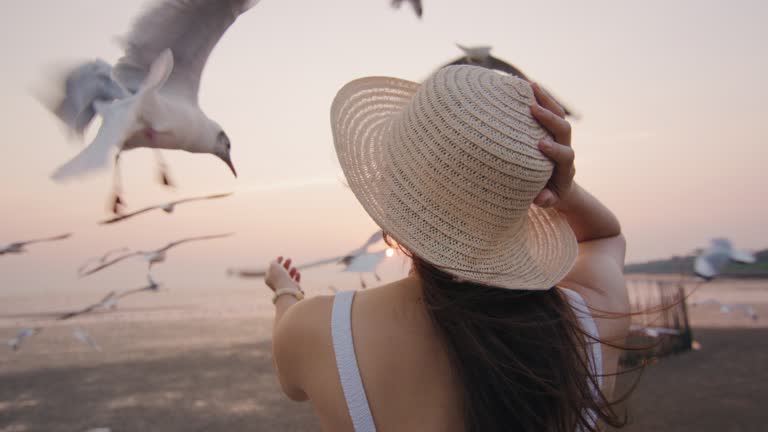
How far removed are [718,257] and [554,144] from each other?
4.03m

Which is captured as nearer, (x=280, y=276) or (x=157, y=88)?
(x=157, y=88)

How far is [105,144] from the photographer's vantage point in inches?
43.4

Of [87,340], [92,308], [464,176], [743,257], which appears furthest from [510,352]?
[87,340]

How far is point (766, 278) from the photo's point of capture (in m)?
21.2

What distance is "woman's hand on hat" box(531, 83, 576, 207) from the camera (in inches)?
41.8

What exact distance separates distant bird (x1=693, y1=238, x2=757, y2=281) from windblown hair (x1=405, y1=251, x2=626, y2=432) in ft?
10.5

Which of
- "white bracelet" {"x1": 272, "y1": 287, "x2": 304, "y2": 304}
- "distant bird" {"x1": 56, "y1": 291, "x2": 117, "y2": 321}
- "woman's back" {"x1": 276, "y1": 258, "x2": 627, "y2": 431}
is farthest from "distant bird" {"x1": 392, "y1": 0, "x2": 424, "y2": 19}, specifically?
"distant bird" {"x1": 56, "y1": 291, "x2": 117, "y2": 321}

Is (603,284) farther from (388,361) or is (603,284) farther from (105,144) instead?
(105,144)

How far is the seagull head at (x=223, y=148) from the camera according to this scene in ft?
4.80

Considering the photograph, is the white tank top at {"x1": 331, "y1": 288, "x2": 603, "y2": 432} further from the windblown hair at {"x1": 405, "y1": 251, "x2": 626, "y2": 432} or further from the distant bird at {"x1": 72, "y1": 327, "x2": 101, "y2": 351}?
the distant bird at {"x1": 72, "y1": 327, "x2": 101, "y2": 351}

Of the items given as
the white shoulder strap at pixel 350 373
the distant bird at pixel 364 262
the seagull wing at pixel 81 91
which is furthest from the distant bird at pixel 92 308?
the white shoulder strap at pixel 350 373

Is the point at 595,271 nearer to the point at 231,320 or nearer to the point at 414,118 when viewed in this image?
the point at 414,118

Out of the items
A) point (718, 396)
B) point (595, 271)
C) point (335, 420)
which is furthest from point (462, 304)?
point (718, 396)

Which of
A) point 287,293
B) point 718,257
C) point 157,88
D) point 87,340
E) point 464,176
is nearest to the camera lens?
point 464,176
